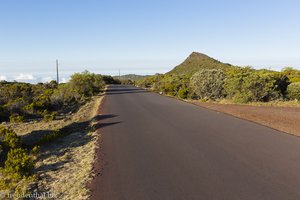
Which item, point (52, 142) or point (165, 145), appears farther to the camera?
point (52, 142)

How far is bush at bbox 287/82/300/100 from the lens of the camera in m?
27.5

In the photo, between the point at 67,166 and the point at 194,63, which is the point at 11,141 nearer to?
the point at 67,166

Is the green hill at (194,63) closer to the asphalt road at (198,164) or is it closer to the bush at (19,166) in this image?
the asphalt road at (198,164)

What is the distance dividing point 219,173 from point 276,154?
2673 mm

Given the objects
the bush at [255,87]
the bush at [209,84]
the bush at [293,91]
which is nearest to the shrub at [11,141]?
the bush at [255,87]

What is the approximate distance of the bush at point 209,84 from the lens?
113 feet

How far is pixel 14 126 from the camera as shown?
69.3 ft

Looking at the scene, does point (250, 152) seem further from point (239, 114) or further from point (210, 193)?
point (239, 114)

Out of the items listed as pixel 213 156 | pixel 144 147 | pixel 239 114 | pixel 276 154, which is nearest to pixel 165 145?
pixel 144 147

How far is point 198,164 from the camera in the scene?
8.34m

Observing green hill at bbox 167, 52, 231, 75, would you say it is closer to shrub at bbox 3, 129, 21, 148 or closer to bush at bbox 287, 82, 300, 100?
bush at bbox 287, 82, 300, 100

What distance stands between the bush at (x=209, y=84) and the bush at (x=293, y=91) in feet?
24.4

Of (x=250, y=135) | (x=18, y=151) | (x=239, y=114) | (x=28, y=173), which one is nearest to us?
(x=28, y=173)

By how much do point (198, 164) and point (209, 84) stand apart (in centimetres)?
2792
